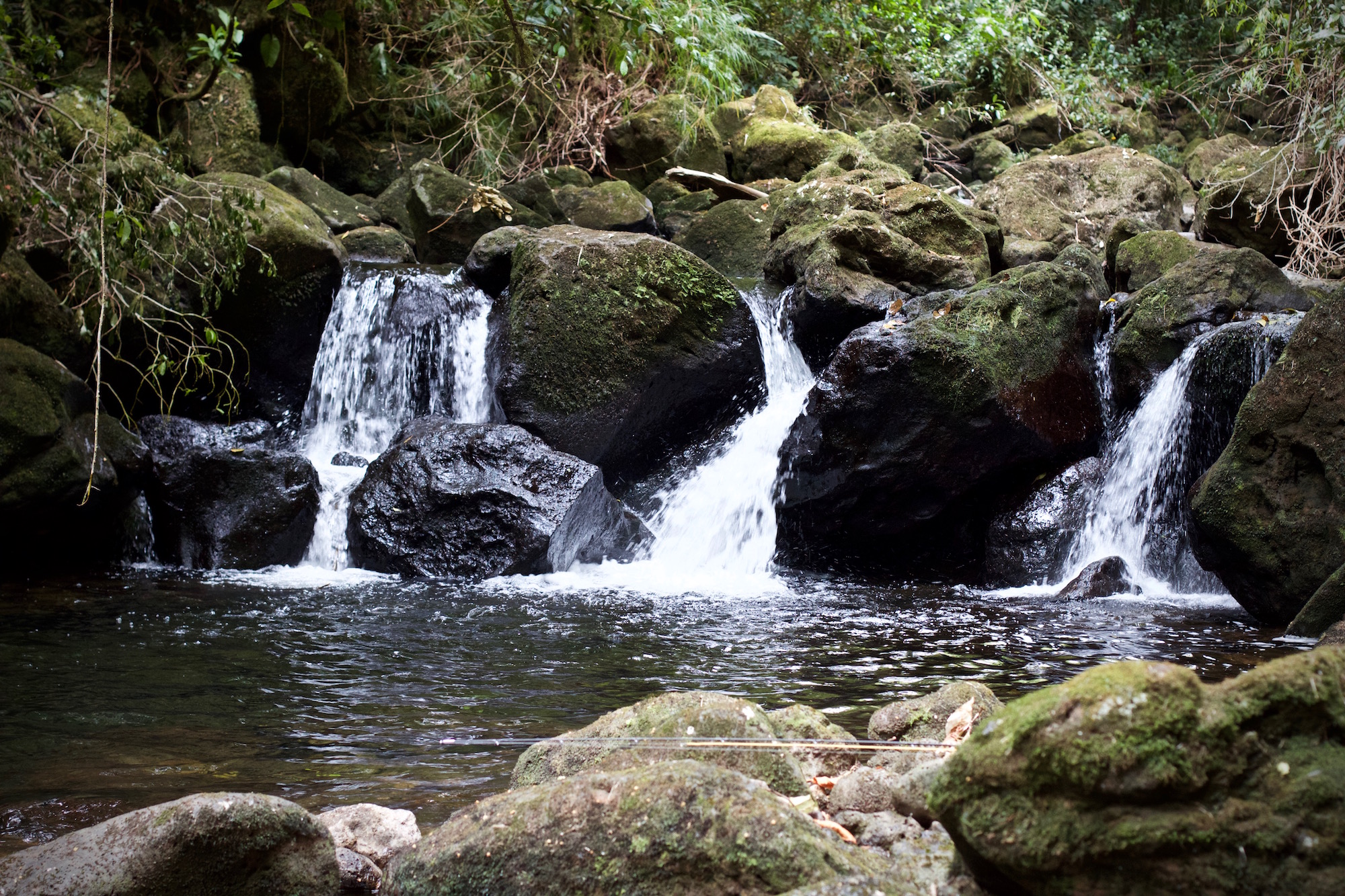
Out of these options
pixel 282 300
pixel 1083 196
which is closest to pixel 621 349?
pixel 282 300

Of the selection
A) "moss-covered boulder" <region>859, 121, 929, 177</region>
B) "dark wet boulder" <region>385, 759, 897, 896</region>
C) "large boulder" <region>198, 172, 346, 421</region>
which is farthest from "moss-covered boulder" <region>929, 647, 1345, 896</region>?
"moss-covered boulder" <region>859, 121, 929, 177</region>

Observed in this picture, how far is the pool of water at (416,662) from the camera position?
328cm

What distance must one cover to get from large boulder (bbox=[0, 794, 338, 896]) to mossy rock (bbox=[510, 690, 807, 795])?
704 millimetres

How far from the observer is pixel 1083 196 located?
13.0 metres

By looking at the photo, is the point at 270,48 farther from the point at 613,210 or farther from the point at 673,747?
the point at 613,210

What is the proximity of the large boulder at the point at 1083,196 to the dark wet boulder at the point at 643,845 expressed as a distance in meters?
11.7

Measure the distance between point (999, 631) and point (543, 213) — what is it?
9.28 meters

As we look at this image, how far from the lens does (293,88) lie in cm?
1361

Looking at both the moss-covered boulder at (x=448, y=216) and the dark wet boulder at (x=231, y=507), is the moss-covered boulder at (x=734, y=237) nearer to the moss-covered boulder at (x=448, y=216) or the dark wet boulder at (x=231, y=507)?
the moss-covered boulder at (x=448, y=216)

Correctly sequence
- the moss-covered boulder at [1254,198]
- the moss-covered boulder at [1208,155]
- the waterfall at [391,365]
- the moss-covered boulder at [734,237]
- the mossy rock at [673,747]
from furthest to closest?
the moss-covered boulder at [1208,155], the moss-covered boulder at [734,237], the moss-covered boulder at [1254,198], the waterfall at [391,365], the mossy rock at [673,747]

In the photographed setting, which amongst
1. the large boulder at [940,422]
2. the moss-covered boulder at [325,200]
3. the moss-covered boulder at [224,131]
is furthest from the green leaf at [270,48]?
the moss-covered boulder at [224,131]

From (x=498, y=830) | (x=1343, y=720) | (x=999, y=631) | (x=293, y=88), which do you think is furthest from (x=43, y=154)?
(x=293, y=88)

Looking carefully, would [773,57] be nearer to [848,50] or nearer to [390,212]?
[848,50]

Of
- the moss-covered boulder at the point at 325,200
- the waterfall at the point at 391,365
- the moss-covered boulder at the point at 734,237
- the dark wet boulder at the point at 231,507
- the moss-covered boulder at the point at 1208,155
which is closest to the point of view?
the dark wet boulder at the point at 231,507
